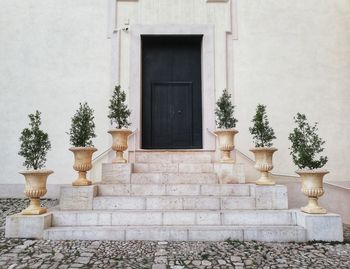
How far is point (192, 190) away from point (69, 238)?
1.96 metres

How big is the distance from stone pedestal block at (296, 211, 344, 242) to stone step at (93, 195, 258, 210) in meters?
0.83

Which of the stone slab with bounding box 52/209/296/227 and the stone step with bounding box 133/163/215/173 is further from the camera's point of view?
the stone step with bounding box 133/163/215/173

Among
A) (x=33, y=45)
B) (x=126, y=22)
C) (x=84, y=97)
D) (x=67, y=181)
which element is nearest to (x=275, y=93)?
(x=126, y=22)

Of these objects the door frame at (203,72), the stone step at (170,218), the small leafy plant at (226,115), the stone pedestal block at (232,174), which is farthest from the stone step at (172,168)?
the stone step at (170,218)

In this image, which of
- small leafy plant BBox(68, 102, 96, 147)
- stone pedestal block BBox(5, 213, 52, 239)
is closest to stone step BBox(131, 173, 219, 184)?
small leafy plant BBox(68, 102, 96, 147)

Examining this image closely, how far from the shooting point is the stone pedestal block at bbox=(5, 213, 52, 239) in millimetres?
3793

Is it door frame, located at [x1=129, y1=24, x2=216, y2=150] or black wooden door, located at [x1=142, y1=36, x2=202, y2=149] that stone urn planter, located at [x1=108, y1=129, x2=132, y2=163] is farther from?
black wooden door, located at [x1=142, y1=36, x2=202, y2=149]

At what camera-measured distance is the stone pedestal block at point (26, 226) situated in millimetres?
3793

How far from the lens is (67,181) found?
20.1ft

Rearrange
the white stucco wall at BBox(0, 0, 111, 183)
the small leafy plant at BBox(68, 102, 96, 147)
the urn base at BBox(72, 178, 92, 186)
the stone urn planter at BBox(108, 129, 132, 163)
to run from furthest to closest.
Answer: the white stucco wall at BBox(0, 0, 111, 183) → the stone urn planter at BBox(108, 129, 132, 163) → the small leafy plant at BBox(68, 102, 96, 147) → the urn base at BBox(72, 178, 92, 186)

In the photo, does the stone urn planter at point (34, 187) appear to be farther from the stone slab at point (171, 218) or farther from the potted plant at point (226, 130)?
the potted plant at point (226, 130)

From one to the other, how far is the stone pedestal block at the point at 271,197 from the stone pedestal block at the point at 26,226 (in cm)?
314

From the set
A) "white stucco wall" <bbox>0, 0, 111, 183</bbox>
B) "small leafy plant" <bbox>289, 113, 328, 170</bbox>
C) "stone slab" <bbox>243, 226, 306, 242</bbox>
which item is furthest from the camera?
"white stucco wall" <bbox>0, 0, 111, 183</bbox>

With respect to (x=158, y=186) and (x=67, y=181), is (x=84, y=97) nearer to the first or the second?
(x=67, y=181)
